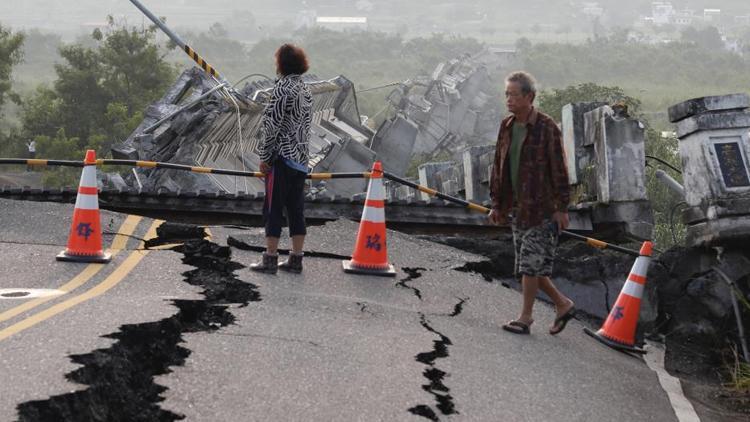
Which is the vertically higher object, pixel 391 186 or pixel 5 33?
pixel 5 33

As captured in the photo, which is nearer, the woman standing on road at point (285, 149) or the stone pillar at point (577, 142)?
the woman standing on road at point (285, 149)

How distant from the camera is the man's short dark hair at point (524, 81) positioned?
8.73 m

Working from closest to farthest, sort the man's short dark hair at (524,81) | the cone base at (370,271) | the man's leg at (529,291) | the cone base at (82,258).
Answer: the man's short dark hair at (524,81), the man's leg at (529,291), the cone base at (82,258), the cone base at (370,271)

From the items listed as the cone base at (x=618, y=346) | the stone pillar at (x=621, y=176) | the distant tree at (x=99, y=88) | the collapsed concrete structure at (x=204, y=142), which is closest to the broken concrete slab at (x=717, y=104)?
the stone pillar at (x=621, y=176)

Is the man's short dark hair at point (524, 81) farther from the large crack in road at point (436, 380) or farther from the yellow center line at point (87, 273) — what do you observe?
the yellow center line at point (87, 273)

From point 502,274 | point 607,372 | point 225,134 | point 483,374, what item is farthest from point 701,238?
point 225,134

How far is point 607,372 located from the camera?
8.52 meters

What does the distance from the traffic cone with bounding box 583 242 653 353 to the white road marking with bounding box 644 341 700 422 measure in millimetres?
317

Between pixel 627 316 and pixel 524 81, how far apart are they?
220 cm

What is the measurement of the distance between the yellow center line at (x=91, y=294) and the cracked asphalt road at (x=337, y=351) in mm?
75

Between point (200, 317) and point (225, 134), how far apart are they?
20736 millimetres

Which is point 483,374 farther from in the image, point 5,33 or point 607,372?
point 5,33

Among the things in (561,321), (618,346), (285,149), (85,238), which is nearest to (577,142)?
(618,346)

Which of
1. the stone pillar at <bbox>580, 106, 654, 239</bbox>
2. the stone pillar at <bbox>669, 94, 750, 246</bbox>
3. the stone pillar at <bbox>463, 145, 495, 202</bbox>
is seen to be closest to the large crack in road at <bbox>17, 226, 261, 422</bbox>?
the stone pillar at <bbox>669, 94, 750, 246</bbox>
